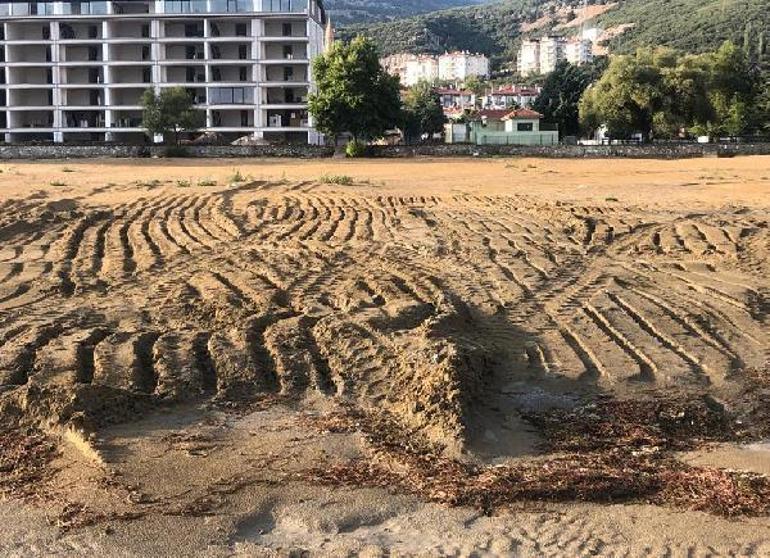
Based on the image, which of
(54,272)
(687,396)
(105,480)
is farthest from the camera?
(54,272)

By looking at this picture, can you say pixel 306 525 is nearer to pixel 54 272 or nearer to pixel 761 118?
pixel 54 272

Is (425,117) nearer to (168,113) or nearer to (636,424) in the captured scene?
(168,113)

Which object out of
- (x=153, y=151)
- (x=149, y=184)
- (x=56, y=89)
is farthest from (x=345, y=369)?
(x=56, y=89)

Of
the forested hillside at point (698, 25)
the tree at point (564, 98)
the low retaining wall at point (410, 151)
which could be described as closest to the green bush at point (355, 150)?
the low retaining wall at point (410, 151)

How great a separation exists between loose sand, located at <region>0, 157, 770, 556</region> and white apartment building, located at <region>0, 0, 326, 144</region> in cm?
6570

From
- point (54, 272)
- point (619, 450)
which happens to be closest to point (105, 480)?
point (619, 450)

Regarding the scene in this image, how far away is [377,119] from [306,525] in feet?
180

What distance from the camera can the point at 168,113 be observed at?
212ft

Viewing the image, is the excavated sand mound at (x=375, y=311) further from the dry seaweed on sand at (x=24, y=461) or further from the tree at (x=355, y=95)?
the tree at (x=355, y=95)

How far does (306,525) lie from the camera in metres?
4.83

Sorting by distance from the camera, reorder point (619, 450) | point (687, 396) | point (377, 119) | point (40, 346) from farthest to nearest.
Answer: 1. point (377, 119)
2. point (40, 346)
3. point (687, 396)
4. point (619, 450)

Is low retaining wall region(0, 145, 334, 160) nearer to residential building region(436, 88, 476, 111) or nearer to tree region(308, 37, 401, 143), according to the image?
tree region(308, 37, 401, 143)

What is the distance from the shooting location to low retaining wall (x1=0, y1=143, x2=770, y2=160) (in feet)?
181

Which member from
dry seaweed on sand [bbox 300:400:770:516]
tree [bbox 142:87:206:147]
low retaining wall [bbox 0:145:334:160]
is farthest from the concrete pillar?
dry seaweed on sand [bbox 300:400:770:516]
